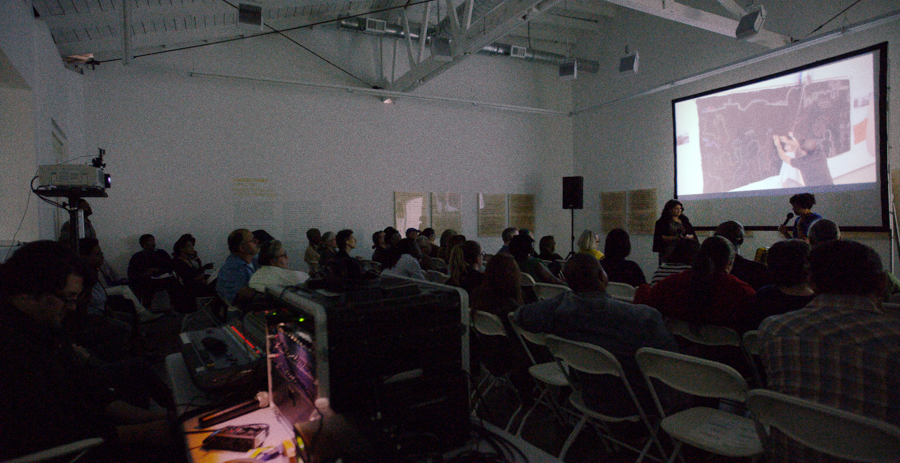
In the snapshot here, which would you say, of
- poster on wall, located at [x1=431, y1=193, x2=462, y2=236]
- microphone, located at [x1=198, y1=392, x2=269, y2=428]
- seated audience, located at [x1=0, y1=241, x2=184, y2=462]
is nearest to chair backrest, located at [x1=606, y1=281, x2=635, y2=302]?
microphone, located at [x1=198, y1=392, x2=269, y2=428]

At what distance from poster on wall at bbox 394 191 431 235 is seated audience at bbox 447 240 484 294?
4732 mm

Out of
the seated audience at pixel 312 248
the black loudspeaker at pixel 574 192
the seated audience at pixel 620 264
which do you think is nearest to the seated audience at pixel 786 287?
the seated audience at pixel 620 264

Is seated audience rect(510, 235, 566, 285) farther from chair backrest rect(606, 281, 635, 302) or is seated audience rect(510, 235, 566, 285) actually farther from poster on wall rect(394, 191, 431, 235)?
poster on wall rect(394, 191, 431, 235)

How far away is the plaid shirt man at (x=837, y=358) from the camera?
1.32 m

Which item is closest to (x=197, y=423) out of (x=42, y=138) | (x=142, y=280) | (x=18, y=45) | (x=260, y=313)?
(x=260, y=313)

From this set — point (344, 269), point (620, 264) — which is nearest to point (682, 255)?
point (620, 264)

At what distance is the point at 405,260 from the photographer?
14.1 ft

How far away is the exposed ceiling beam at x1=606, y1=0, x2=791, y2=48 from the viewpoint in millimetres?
5281

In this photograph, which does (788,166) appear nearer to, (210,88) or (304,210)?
(304,210)

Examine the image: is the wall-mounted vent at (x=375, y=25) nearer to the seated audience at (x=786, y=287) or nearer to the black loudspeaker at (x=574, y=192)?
the black loudspeaker at (x=574, y=192)

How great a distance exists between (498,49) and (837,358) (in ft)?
24.1

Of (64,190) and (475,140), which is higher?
(475,140)

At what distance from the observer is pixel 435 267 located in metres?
5.38

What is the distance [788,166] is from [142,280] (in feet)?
27.5
